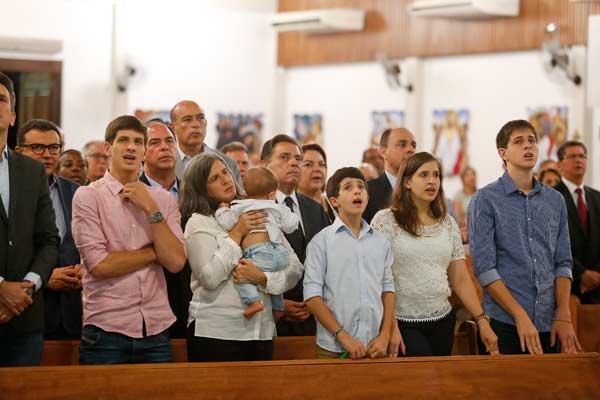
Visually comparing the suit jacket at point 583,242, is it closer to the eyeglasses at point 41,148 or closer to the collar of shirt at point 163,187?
the collar of shirt at point 163,187

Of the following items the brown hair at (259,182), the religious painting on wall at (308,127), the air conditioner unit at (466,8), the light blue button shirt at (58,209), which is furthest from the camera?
the religious painting on wall at (308,127)

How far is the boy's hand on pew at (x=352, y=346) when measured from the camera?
4617 millimetres

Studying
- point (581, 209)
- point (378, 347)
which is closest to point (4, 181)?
point (378, 347)

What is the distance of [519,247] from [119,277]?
1936 millimetres

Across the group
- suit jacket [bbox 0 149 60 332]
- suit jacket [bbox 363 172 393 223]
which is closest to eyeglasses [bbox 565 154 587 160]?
suit jacket [bbox 363 172 393 223]

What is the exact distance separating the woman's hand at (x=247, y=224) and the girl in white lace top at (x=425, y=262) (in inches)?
23.2

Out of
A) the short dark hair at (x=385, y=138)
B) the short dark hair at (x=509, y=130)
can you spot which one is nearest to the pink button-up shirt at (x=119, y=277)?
the short dark hair at (x=509, y=130)

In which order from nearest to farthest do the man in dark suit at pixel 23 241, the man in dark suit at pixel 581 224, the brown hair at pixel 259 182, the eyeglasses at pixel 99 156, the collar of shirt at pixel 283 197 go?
the man in dark suit at pixel 23 241 → the brown hair at pixel 259 182 → the collar of shirt at pixel 283 197 → the man in dark suit at pixel 581 224 → the eyeglasses at pixel 99 156

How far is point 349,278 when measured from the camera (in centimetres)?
480

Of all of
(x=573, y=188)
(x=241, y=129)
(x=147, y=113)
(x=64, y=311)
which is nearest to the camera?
(x=64, y=311)

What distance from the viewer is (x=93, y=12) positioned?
12.3m

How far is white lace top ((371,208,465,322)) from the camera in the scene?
4961 millimetres

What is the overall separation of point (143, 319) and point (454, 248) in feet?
5.11

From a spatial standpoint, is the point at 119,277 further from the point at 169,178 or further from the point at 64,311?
the point at 169,178
